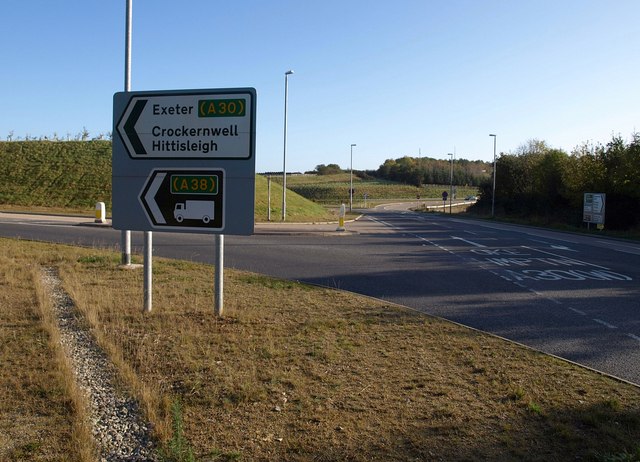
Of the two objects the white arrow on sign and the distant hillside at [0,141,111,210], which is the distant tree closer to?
the distant hillside at [0,141,111,210]

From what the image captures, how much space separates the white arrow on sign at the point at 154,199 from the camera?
24.0ft

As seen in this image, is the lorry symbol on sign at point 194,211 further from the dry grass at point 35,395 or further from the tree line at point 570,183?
the tree line at point 570,183

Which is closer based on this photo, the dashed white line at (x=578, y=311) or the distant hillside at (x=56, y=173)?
the dashed white line at (x=578, y=311)

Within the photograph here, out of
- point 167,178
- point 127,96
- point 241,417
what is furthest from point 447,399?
point 127,96

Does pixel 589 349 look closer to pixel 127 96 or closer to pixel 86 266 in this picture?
pixel 127 96

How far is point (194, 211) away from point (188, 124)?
1.10 meters

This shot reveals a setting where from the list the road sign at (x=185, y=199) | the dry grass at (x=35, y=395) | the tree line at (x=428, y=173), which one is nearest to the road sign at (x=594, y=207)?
the road sign at (x=185, y=199)

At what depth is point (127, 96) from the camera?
744cm

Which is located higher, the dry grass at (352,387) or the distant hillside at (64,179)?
the distant hillside at (64,179)

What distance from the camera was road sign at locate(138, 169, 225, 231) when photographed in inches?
282

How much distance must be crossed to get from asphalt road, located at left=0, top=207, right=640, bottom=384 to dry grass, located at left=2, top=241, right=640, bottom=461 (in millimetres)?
997

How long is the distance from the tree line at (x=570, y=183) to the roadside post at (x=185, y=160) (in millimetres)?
31295

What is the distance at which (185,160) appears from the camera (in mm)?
7281

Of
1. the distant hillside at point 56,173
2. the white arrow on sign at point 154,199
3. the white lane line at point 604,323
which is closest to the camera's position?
the white arrow on sign at point 154,199
